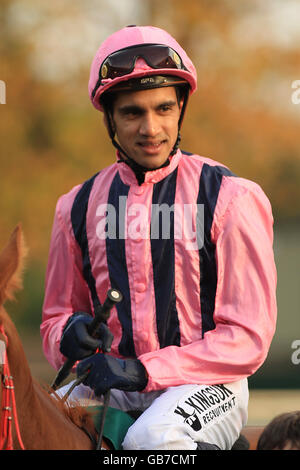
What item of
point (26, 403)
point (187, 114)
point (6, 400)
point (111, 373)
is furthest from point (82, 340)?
point (187, 114)

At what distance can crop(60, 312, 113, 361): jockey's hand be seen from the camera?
2010mm

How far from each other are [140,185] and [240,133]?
11.6 feet

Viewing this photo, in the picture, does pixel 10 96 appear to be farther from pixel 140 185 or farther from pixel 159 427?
pixel 159 427

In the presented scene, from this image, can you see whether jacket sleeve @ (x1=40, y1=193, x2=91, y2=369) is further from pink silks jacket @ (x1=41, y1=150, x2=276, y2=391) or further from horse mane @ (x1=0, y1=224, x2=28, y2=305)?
horse mane @ (x1=0, y1=224, x2=28, y2=305)

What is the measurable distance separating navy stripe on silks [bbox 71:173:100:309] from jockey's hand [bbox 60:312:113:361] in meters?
0.37

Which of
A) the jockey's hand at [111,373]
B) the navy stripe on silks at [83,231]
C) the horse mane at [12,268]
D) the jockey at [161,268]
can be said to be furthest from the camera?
the navy stripe on silks at [83,231]

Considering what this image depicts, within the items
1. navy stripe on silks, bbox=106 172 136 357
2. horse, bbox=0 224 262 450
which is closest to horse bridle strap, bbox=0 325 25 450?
horse, bbox=0 224 262 450

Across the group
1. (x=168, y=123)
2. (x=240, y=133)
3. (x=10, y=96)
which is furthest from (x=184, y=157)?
(x=10, y=96)

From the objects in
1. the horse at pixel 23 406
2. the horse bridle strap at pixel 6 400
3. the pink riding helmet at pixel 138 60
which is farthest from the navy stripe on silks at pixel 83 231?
the horse bridle strap at pixel 6 400

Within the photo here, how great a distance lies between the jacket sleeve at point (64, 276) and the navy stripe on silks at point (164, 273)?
35 centimetres

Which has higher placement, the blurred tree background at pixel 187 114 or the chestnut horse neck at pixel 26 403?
the blurred tree background at pixel 187 114

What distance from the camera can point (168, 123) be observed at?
2361 mm
